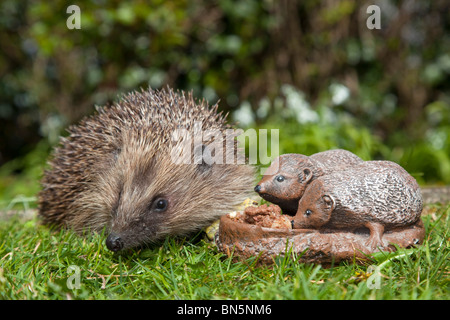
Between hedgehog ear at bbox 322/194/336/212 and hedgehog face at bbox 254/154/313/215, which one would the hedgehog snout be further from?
hedgehog ear at bbox 322/194/336/212

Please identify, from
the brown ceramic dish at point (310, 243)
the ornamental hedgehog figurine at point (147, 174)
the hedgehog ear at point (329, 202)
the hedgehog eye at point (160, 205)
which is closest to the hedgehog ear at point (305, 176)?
the hedgehog ear at point (329, 202)

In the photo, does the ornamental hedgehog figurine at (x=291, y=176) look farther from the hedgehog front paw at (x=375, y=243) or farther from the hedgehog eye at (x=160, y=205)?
the hedgehog eye at (x=160, y=205)

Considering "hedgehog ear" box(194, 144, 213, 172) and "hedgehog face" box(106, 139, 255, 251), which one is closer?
"hedgehog face" box(106, 139, 255, 251)

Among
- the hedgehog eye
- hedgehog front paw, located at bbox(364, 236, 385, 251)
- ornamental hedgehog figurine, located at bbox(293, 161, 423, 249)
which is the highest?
ornamental hedgehog figurine, located at bbox(293, 161, 423, 249)

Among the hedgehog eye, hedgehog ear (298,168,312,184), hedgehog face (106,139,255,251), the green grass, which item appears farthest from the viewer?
the hedgehog eye

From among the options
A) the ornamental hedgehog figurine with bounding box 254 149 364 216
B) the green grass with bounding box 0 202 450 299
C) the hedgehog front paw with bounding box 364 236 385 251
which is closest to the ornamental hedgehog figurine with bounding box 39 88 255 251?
the green grass with bounding box 0 202 450 299
